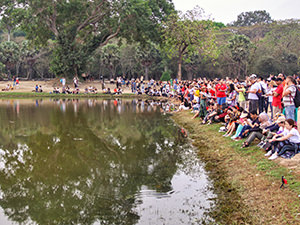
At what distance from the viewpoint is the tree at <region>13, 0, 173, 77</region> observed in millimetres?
37719

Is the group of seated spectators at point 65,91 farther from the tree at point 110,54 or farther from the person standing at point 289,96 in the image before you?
the person standing at point 289,96

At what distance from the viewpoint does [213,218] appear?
5.92 meters

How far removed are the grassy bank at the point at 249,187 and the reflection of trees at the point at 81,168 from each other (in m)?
1.27

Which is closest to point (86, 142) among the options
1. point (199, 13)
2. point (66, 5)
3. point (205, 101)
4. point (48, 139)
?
point (48, 139)

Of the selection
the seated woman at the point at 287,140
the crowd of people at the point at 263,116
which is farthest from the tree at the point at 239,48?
the seated woman at the point at 287,140

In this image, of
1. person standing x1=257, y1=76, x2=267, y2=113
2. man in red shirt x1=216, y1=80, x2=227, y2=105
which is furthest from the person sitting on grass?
man in red shirt x1=216, y1=80, x2=227, y2=105

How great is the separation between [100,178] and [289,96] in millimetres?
5960

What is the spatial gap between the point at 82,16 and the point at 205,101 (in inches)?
1156

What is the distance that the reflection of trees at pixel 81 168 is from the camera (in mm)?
6348

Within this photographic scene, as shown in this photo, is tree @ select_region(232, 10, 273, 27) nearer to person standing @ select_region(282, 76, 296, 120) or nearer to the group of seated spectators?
the group of seated spectators

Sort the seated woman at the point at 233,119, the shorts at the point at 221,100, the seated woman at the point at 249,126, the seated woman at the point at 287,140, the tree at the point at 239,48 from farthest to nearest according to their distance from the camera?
the tree at the point at 239,48 → the shorts at the point at 221,100 → the seated woman at the point at 233,119 → the seated woman at the point at 249,126 → the seated woman at the point at 287,140

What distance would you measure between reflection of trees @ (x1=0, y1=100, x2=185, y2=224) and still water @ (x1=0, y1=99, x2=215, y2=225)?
2 centimetres

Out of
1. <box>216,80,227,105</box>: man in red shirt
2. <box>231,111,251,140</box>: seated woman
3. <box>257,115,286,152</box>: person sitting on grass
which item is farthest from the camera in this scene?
<box>216,80,227,105</box>: man in red shirt

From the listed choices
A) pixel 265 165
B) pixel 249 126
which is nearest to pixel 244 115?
pixel 249 126
